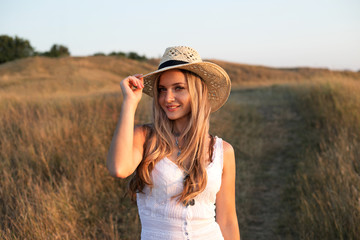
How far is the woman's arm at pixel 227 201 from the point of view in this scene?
2004mm

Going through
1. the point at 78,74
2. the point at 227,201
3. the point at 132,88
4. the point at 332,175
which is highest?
the point at 132,88

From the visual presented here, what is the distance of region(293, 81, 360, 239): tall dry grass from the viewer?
3.43 metres

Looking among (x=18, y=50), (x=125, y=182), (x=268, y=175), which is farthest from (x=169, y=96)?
(x=18, y=50)

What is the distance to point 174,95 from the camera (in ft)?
6.39

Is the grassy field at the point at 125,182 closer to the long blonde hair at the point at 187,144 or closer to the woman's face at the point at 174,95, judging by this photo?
the long blonde hair at the point at 187,144

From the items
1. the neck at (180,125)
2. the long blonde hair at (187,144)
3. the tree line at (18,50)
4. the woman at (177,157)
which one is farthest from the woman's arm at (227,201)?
the tree line at (18,50)

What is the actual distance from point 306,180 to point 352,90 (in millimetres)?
4078

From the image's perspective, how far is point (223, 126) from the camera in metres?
Answer: 7.18

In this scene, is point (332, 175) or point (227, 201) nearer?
point (227, 201)

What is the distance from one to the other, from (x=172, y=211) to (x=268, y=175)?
14.0 feet

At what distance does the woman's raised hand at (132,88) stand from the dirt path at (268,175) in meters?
2.99

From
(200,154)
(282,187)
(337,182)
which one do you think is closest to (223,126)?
(282,187)

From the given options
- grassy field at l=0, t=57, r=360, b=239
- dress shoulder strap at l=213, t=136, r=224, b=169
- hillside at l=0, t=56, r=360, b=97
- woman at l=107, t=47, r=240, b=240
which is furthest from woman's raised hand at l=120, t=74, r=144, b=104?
hillside at l=0, t=56, r=360, b=97

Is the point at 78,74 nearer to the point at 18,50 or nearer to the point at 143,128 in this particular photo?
the point at 143,128
